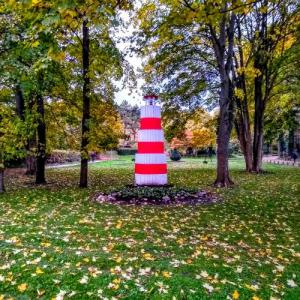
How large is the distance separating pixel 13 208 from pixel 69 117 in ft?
28.1

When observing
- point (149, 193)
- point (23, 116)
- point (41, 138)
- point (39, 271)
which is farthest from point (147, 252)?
point (23, 116)

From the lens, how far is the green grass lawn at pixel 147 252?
479cm

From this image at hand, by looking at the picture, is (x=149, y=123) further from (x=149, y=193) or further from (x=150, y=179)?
(x=149, y=193)

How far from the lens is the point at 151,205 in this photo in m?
10.5

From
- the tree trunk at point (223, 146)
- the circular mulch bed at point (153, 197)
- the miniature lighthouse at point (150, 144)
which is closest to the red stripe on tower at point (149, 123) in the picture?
the miniature lighthouse at point (150, 144)

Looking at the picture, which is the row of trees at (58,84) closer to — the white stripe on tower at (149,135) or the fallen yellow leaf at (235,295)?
the white stripe on tower at (149,135)

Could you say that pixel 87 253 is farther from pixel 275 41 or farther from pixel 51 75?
pixel 275 41

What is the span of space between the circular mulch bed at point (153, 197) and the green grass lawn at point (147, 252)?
2.23ft

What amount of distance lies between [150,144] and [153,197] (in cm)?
163

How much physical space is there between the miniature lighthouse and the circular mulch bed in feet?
1.68

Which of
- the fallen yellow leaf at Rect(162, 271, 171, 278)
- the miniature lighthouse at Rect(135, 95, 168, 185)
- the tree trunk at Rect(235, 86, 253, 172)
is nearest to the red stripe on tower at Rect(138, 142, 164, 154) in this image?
the miniature lighthouse at Rect(135, 95, 168, 185)

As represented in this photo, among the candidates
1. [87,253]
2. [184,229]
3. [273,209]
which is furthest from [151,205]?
[87,253]

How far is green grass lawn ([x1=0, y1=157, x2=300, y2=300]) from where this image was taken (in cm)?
479

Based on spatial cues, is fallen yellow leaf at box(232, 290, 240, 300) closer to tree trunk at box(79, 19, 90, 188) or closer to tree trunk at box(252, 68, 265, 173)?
tree trunk at box(79, 19, 90, 188)
